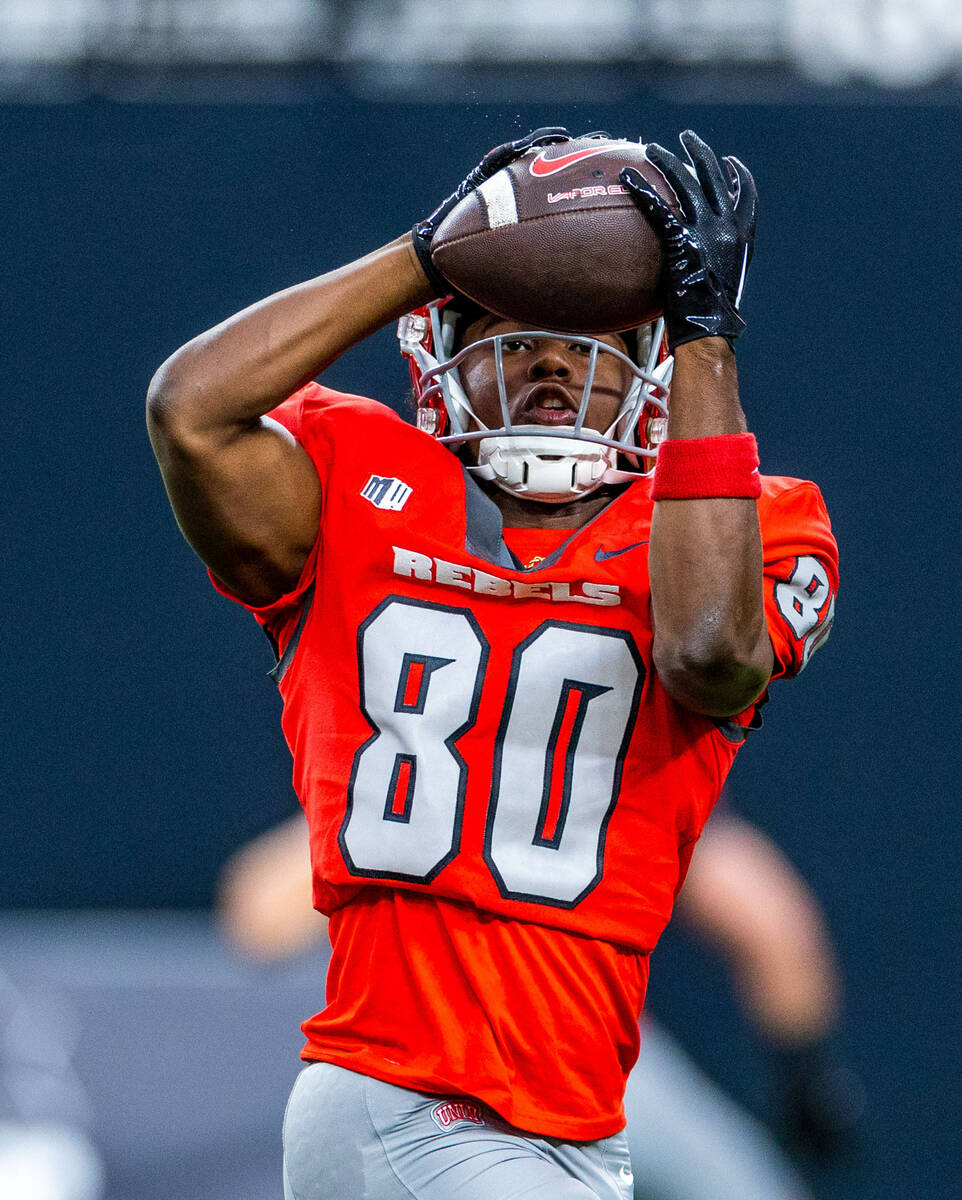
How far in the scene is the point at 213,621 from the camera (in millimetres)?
3709

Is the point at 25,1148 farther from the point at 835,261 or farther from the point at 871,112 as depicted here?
the point at 871,112

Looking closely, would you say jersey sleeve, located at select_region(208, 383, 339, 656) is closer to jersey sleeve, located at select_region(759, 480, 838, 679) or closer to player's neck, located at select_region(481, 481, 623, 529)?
player's neck, located at select_region(481, 481, 623, 529)

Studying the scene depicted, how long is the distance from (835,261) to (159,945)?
225cm

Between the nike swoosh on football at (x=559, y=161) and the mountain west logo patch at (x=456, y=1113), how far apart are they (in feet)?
2.90

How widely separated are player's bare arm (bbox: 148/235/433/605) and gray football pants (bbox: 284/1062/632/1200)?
52 cm

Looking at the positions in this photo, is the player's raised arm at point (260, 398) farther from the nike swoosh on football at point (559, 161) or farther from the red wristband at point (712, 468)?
the red wristband at point (712, 468)

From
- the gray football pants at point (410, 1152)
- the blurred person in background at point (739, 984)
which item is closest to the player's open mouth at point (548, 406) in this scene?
the gray football pants at point (410, 1152)

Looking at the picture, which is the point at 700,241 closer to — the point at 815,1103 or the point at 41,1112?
the point at 41,1112

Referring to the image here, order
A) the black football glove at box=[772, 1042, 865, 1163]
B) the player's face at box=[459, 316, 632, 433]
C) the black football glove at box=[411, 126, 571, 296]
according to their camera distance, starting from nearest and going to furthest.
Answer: the black football glove at box=[411, 126, 571, 296] → the player's face at box=[459, 316, 632, 433] → the black football glove at box=[772, 1042, 865, 1163]

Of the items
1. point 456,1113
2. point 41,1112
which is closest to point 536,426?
point 456,1113

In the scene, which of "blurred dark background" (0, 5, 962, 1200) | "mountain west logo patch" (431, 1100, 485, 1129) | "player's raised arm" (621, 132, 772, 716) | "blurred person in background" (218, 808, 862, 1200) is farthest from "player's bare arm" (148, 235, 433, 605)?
"blurred dark background" (0, 5, 962, 1200)

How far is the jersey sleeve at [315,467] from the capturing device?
158 cm

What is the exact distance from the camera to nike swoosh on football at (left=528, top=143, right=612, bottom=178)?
1.48m

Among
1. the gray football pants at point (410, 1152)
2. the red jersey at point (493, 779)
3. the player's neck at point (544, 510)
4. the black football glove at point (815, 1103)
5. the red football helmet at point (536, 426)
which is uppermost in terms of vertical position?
the red football helmet at point (536, 426)
